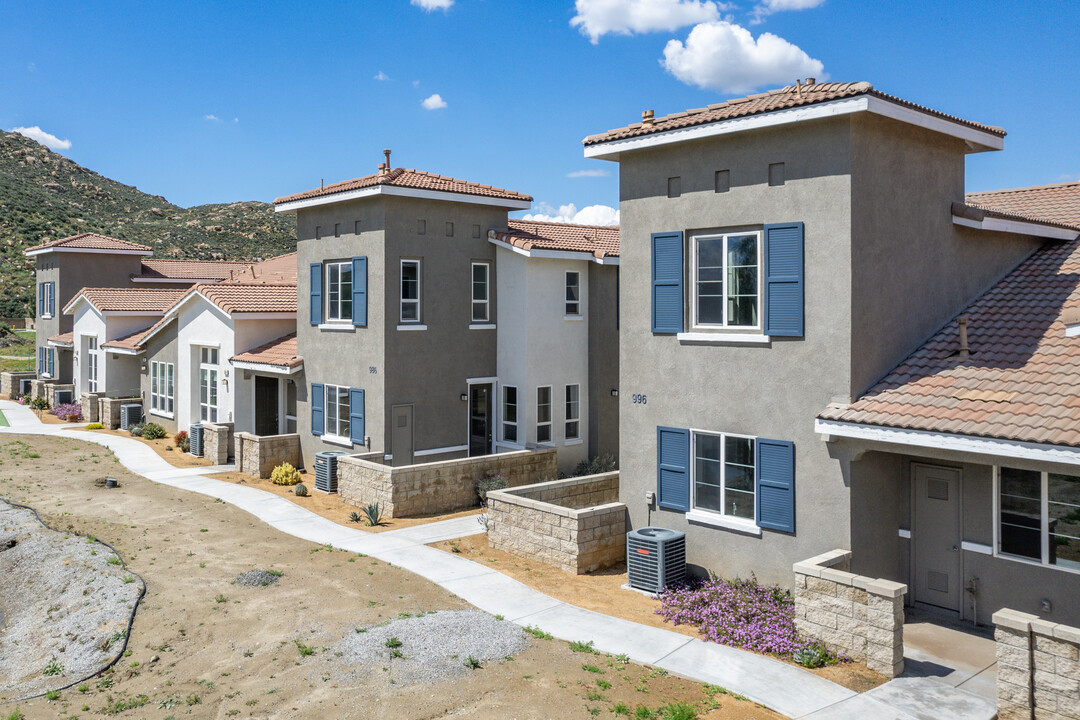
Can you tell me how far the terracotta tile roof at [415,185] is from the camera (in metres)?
19.8

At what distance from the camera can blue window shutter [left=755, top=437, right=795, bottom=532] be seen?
38.6 ft

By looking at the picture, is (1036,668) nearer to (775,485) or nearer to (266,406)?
(775,485)

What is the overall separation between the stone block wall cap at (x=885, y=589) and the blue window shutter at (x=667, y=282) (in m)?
5.03

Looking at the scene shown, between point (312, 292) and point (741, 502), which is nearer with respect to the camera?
point (741, 502)

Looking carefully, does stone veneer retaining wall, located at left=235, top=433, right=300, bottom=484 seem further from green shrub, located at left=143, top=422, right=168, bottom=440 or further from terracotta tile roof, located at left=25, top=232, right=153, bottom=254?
terracotta tile roof, located at left=25, top=232, right=153, bottom=254

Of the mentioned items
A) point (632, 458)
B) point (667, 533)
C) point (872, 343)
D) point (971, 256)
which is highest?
point (971, 256)

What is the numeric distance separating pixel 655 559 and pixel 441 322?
10286 mm

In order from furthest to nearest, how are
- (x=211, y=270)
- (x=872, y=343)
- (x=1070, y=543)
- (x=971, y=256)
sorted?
(x=211, y=270) → (x=971, y=256) → (x=872, y=343) → (x=1070, y=543)

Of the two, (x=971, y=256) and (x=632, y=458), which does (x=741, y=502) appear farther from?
(x=971, y=256)

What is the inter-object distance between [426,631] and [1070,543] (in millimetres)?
8251

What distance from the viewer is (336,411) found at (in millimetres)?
21547

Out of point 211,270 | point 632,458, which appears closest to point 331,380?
point 632,458

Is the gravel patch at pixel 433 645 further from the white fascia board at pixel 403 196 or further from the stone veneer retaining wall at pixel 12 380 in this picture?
the stone veneer retaining wall at pixel 12 380

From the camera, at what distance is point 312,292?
22.3 m
